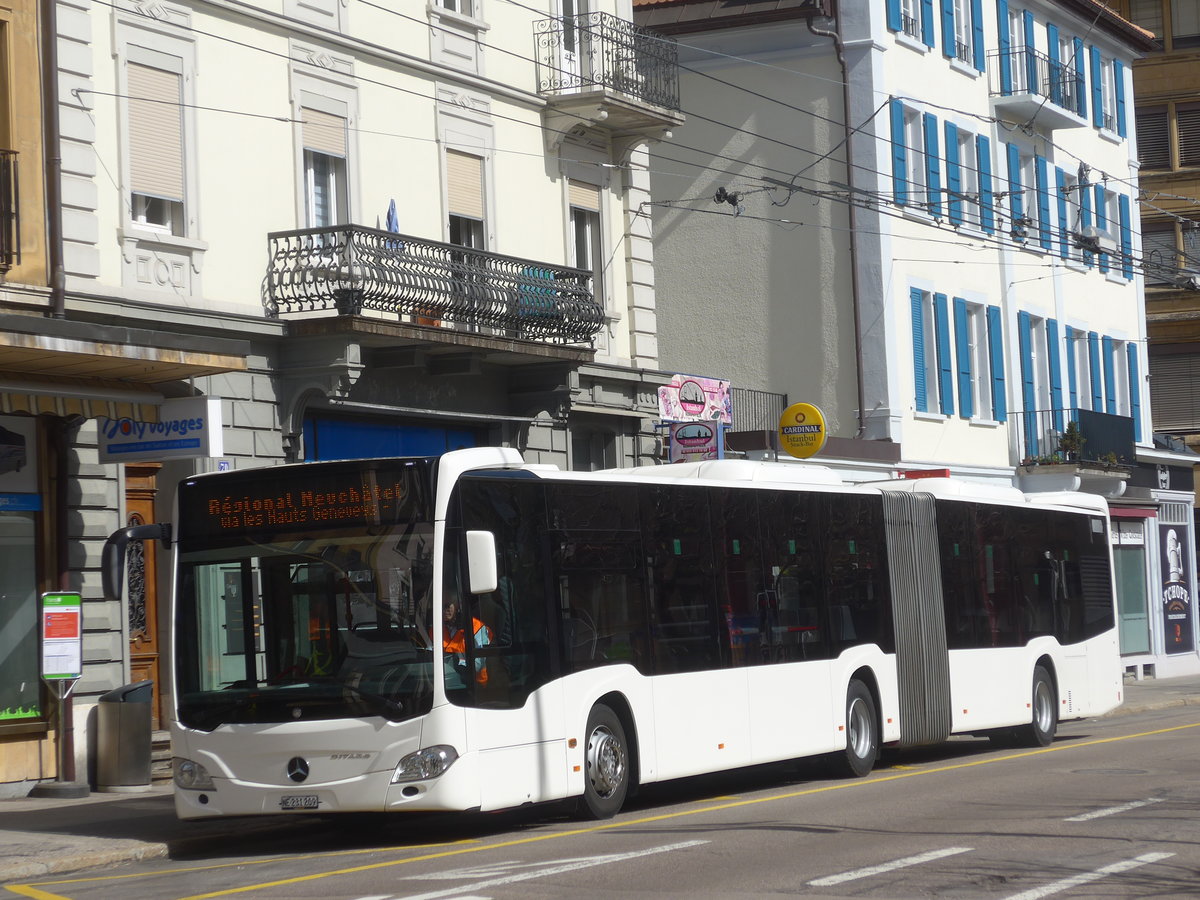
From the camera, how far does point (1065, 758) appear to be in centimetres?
2003

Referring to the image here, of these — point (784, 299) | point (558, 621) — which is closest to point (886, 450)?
point (784, 299)

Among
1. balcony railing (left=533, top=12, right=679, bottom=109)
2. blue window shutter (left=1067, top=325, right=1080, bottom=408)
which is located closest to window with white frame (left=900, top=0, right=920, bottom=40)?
blue window shutter (left=1067, top=325, right=1080, bottom=408)

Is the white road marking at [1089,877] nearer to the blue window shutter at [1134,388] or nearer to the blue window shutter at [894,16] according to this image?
the blue window shutter at [894,16]

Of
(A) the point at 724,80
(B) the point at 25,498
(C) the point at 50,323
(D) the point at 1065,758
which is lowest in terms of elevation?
(D) the point at 1065,758

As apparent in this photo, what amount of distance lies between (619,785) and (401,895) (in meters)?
4.89

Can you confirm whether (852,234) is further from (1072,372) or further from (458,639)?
(458,639)

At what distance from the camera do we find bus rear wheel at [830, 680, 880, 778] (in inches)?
732

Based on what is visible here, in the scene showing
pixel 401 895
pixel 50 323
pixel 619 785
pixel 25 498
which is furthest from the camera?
pixel 25 498

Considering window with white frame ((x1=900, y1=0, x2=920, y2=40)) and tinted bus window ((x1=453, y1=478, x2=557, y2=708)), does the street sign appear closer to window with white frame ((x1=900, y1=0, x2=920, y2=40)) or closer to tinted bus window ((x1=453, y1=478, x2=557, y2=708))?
tinted bus window ((x1=453, y1=478, x2=557, y2=708))

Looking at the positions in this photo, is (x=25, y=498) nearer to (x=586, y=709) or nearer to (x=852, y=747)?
(x=586, y=709)

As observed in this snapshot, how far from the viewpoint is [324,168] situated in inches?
889

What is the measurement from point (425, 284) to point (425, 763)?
9.66 meters

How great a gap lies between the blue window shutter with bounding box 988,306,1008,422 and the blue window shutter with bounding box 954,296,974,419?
0.88 meters

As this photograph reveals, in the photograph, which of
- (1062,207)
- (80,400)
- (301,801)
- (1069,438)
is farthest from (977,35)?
(301,801)
